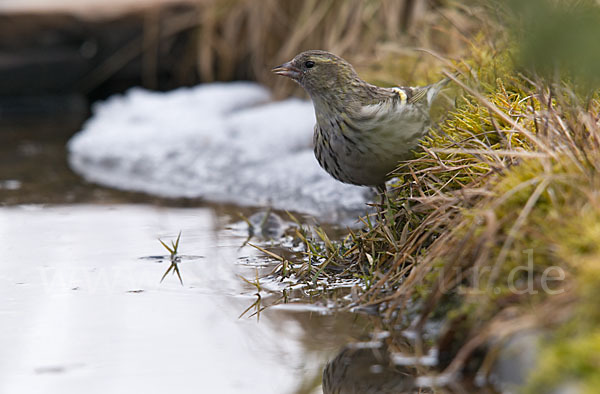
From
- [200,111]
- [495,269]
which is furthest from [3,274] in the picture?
[200,111]

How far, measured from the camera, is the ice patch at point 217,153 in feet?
15.7

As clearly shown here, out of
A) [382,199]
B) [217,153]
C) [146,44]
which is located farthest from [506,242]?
[146,44]

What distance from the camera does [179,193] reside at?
5113 mm

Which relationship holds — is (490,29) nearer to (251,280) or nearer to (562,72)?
(562,72)

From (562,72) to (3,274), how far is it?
2374 millimetres

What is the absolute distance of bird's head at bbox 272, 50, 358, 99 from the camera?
3.40m


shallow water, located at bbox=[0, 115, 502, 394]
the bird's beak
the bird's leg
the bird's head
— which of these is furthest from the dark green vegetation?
the bird's beak

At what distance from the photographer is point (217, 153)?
554cm

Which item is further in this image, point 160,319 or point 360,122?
point 360,122

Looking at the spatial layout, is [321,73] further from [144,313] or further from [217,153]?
[217,153]

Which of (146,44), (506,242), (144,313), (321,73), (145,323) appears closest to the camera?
(506,242)

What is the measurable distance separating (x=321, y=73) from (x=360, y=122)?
34cm

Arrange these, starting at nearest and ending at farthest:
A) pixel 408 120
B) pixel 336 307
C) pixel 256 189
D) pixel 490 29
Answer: pixel 336 307
pixel 408 120
pixel 490 29
pixel 256 189

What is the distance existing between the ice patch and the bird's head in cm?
104
